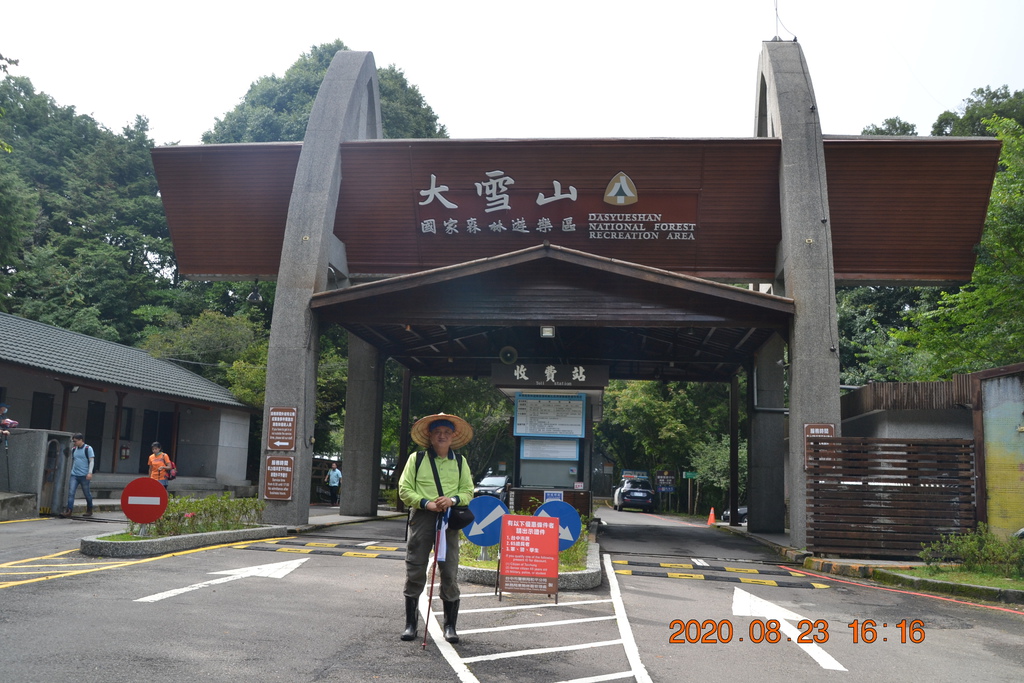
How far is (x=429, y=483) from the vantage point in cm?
730

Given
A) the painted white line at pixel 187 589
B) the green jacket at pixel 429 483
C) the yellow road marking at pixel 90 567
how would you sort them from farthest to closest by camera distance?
the yellow road marking at pixel 90 567 → the painted white line at pixel 187 589 → the green jacket at pixel 429 483

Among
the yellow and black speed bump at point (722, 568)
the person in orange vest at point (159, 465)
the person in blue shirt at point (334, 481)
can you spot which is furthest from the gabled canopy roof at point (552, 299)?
the person in blue shirt at point (334, 481)

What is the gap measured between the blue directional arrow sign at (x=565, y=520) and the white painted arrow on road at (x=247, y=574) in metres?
3.35

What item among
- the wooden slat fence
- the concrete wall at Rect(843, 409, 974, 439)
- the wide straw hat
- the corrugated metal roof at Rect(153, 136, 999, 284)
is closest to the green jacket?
the wide straw hat

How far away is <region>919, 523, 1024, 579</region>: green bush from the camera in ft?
39.4

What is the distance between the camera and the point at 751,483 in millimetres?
22719

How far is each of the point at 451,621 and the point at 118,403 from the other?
949 inches

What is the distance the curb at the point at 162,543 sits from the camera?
36.8 feet

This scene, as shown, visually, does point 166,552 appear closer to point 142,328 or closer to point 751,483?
point 751,483

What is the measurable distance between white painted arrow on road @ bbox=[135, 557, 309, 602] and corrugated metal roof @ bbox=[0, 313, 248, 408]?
533 inches

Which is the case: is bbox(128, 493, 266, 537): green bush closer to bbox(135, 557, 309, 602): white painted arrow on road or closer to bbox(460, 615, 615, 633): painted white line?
bbox(135, 557, 309, 602): white painted arrow on road

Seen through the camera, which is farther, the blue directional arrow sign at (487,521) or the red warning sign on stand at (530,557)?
the blue directional arrow sign at (487,521)

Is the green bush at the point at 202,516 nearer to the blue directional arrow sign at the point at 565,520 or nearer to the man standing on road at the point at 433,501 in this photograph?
the blue directional arrow sign at the point at 565,520

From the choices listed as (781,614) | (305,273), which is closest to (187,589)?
(781,614)
